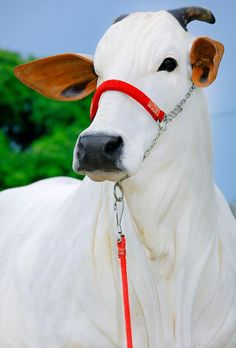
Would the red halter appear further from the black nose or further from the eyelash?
the black nose

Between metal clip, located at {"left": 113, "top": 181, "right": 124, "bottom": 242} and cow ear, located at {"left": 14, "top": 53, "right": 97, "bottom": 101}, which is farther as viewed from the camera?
cow ear, located at {"left": 14, "top": 53, "right": 97, "bottom": 101}

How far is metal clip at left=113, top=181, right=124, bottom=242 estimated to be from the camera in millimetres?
4234

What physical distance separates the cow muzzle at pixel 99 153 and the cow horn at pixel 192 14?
959mm

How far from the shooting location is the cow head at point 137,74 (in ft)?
12.6

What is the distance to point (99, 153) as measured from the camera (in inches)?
149

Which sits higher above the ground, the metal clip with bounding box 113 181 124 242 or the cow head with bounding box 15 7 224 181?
the cow head with bounding box 15 7 224 181

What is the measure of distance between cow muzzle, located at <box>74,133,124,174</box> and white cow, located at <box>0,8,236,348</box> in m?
0.04

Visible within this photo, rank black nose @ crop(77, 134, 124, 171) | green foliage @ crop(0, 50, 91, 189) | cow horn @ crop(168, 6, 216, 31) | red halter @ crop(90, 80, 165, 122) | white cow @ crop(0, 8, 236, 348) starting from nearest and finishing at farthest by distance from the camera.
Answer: black nose @ crop(77, 134, 124, 171), red halter @ crop(90, 80, 165, 122), white cow @ crop(0, 8, 236, 348), cow horn @ crop(168, 6, 216, 31), green foliage @ crop(0, 50, 91, 189)

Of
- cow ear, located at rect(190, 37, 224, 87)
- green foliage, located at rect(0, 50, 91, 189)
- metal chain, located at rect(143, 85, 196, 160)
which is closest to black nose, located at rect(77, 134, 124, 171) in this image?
metal chain, located at rect(143, 85, 196, 160)

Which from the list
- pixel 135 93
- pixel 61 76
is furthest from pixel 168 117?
pixel 61 76

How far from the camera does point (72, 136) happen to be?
912 inches

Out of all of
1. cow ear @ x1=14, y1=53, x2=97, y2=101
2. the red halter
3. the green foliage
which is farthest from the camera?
the green foliage

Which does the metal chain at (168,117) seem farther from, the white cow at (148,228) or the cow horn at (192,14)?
the cow horn at (192,14)

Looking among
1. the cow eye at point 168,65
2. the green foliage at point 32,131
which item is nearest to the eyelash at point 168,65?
the cow eye at point 168,65
